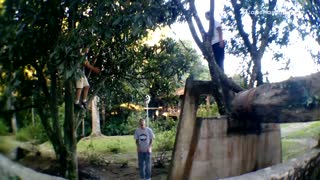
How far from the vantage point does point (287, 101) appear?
566 cm

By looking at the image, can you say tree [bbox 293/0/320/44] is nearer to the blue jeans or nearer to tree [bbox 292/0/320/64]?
tree [bbox 292/0/320/64]

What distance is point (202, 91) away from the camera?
7.46 metres

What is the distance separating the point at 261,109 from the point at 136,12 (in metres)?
2.39

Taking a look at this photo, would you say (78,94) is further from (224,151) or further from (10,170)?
(10,170)

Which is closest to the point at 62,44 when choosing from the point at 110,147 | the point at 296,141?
the point at 110,147

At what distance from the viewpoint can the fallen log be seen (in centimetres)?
546

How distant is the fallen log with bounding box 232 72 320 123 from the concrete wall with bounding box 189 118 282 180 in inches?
30.9

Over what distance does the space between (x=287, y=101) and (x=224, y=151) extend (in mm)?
1879

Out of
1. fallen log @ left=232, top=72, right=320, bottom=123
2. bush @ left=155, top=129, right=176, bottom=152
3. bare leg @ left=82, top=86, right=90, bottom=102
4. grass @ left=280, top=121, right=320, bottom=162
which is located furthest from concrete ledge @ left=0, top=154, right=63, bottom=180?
bush @ left=155, top=129, right=176, bottom=152

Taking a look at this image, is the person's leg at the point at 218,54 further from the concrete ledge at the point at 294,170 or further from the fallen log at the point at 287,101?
the concrete ledge at the point at 294,170

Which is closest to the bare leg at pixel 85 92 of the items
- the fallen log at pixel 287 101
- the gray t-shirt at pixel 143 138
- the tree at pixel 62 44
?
the tree at pixel 62 44

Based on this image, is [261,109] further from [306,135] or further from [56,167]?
[306,135]

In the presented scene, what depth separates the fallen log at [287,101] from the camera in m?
5.46

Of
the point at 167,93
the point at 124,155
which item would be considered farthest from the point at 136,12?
the point at 124,155
